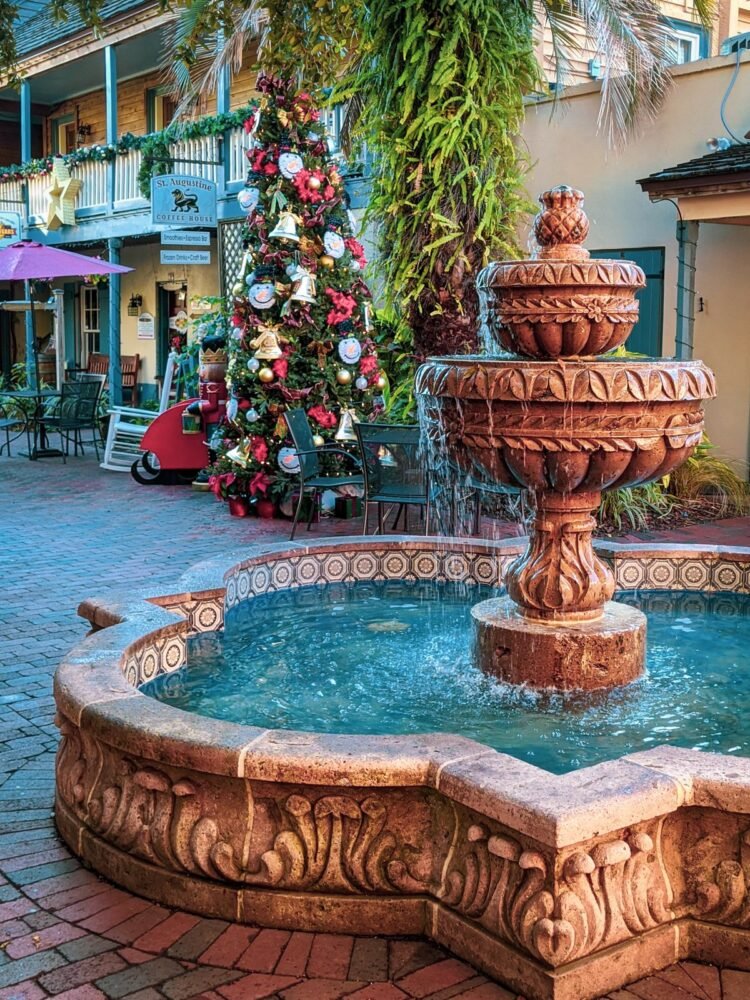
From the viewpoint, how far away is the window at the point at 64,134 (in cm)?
2539

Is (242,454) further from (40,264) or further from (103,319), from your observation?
(103,319)

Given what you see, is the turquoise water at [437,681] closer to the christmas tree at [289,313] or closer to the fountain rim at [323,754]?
the fountain rim at [323,754]

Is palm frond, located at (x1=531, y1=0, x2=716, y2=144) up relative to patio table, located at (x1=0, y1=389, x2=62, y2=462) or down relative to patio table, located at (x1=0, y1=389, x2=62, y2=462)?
up

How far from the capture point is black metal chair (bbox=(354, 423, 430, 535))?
813cm

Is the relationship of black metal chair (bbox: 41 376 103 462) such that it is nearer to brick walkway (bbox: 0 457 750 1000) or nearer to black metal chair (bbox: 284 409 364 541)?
black metal chair (bbox: 284 409 364 541)

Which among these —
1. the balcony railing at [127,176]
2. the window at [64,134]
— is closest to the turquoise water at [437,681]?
the balcony railing at [127,176]

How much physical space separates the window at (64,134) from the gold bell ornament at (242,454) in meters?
17.1

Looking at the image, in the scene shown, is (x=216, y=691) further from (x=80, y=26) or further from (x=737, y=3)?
(x=80, y=26)

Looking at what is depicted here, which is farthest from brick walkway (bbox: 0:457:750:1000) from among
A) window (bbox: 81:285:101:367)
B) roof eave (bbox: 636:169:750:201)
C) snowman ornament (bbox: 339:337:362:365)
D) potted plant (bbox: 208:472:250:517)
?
window (bbox: 81:285:101:367)

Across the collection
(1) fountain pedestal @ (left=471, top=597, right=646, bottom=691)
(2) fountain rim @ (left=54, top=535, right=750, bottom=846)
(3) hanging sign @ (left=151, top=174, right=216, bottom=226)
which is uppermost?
(3) hanging sign @ (left=151, top=174, right=216, bottom=226)

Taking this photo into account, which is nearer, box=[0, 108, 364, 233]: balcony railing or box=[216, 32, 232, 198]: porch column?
box=[0, 108, 364, 233]: balcony railing

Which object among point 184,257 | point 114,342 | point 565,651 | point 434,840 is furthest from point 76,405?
point 434,840

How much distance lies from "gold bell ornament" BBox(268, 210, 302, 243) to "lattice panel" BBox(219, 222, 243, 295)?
6723 millimetres

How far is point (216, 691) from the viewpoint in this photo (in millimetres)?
4641
